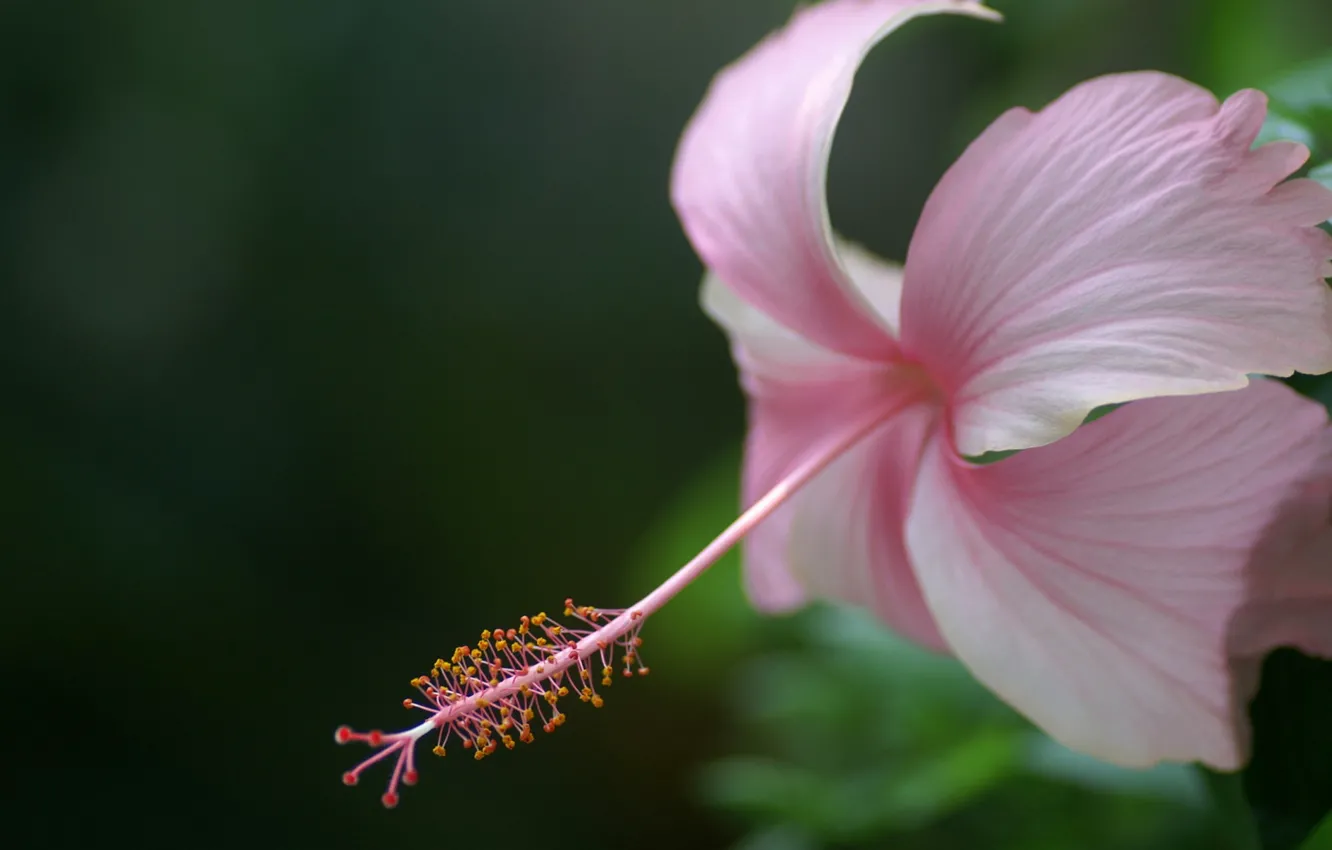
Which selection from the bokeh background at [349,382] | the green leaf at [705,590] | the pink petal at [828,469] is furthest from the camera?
the bokeh background at [349,382]

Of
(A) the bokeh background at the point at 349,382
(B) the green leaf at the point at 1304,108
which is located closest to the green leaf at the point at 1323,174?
(B) the green leaf at the point at 1304,108

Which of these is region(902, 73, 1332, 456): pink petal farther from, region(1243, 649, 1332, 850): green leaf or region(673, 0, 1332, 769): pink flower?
region(1243, 649, 1332, 850): green leaf

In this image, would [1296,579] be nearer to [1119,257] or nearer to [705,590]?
[1119,257]

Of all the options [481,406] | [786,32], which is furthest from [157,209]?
[786,32]

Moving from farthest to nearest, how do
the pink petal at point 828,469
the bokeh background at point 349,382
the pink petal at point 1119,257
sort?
the bokeh background at point 349,382, the pink petal at point 828,469, the pink petal at point 1119,257

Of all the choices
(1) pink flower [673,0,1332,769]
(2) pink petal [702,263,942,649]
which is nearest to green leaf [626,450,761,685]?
(2) pink petal [702,263,942,649]

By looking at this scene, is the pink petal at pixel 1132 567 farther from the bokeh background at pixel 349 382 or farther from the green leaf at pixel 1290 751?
the bokeh background at pixel 349 382

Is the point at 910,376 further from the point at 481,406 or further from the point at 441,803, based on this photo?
Answer: the point at 441,803

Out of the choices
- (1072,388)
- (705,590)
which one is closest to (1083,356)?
(1072,388)
